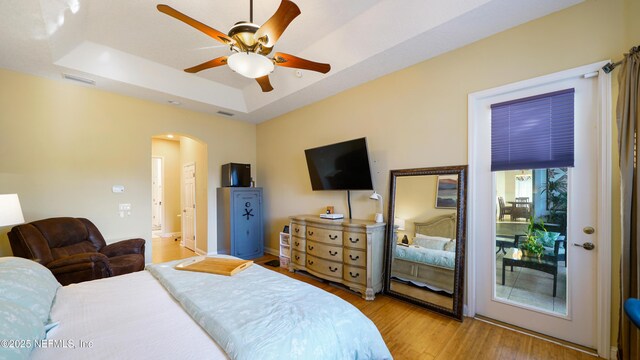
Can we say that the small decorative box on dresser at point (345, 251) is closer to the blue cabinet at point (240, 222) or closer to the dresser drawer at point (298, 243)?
the dresser drawer at point (298, 243)

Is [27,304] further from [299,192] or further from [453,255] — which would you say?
[299,192]

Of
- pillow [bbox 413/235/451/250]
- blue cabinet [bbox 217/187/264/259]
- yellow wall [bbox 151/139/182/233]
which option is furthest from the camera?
yellow wall [bbox 151/139/182/233]

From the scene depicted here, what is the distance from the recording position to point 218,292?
59.0 inches

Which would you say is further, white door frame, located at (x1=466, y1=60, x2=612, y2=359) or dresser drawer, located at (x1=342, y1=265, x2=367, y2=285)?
dresser drawer, located at (x1=342, y1=265, x2=367, y2=285)

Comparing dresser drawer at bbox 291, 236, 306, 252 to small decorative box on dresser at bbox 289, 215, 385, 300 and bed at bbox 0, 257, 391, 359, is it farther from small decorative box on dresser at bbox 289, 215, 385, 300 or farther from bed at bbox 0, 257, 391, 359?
bed at bbox 0, 257, 391, 359

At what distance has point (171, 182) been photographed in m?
6.70

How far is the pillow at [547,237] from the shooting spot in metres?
2.14

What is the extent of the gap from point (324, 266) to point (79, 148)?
3661 mm

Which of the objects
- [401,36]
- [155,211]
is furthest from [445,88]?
[155,211]

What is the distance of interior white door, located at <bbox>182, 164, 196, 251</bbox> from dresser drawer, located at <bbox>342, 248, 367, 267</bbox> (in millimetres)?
3613

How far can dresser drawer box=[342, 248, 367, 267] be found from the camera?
9.59 ft

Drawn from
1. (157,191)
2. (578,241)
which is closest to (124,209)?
(157,191)

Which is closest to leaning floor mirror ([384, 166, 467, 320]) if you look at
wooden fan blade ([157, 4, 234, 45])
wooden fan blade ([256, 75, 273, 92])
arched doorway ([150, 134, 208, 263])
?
wooden fan blade ([256, 75, 273, 92])

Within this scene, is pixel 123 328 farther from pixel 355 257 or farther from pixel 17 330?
pixel 355 257
